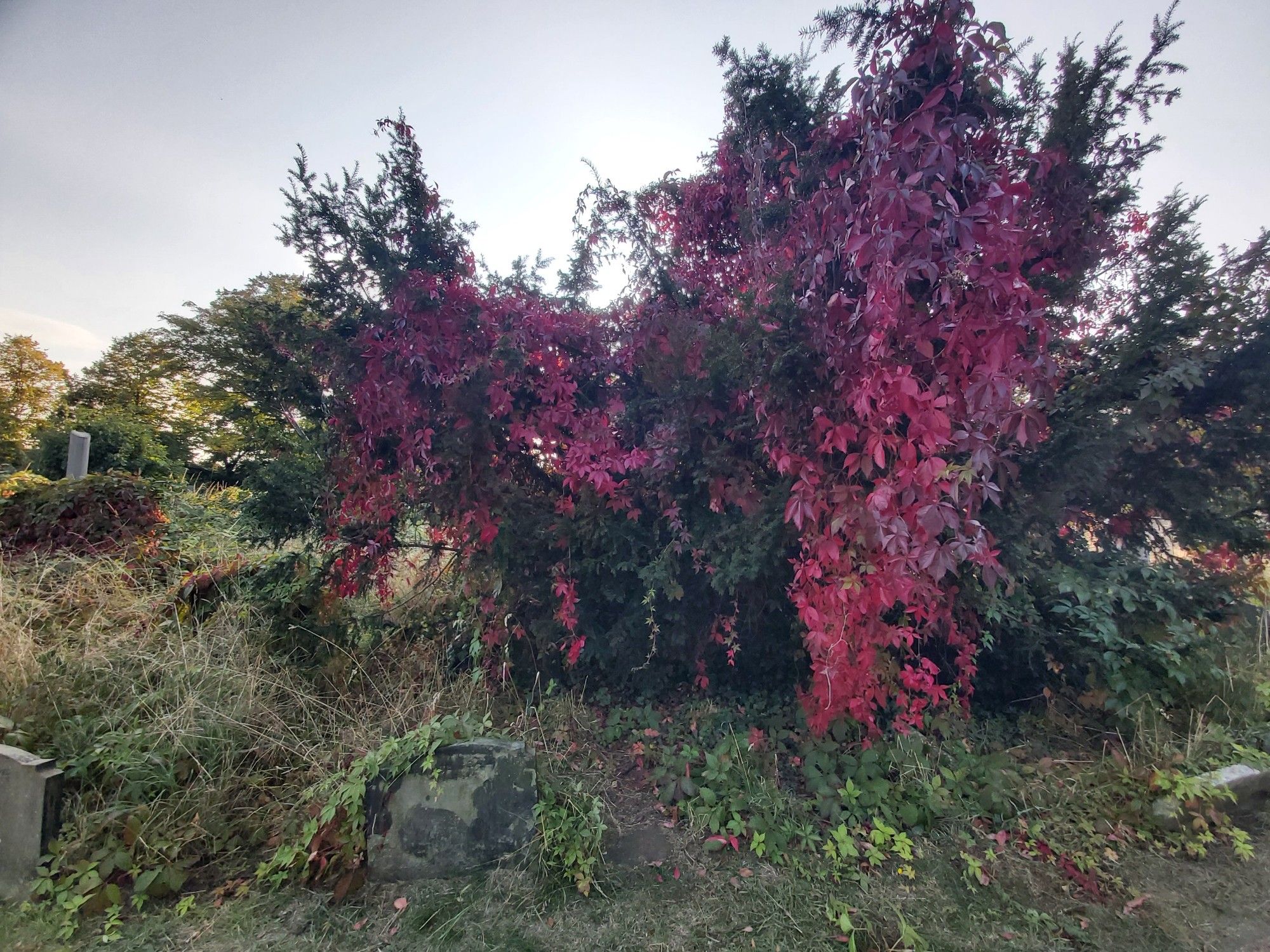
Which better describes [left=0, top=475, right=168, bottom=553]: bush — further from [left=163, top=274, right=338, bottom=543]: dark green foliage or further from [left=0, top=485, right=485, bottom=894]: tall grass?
[left=163, top=274, right=338, bottom=543]: dark green foliage

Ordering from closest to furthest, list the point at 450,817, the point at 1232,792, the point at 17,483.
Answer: the point at 450,817, the point at 1232,792, the point at 17,483

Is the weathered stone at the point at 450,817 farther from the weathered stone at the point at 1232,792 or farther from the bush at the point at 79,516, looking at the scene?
the bush at the point at 79,516

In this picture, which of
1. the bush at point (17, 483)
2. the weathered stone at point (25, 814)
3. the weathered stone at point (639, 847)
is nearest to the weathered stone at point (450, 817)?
the weathered stone at point (639, 847)

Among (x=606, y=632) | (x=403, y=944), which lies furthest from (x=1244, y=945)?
(x=403, y=944)

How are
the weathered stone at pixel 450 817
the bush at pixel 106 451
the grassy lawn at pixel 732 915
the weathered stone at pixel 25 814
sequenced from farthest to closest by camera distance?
the bush at pixel 106 451 < the weathered stone at pixel 450 817 < the weathered stone at pixel 25 814 < the grassy lawn at pixel 732 915

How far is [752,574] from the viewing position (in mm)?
2594

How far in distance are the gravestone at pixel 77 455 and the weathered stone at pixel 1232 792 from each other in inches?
349

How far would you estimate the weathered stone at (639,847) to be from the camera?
7.94 feet

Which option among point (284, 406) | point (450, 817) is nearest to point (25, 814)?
point (450, 817)

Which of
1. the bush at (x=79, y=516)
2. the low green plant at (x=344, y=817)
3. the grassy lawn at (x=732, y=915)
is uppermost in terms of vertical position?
the bush at (x=79, y=516)

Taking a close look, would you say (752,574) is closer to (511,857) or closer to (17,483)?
(511,857)

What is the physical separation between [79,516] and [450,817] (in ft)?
13.1

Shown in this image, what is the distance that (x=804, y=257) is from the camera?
252cm

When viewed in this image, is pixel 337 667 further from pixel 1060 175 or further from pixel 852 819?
pixel 1060 175
